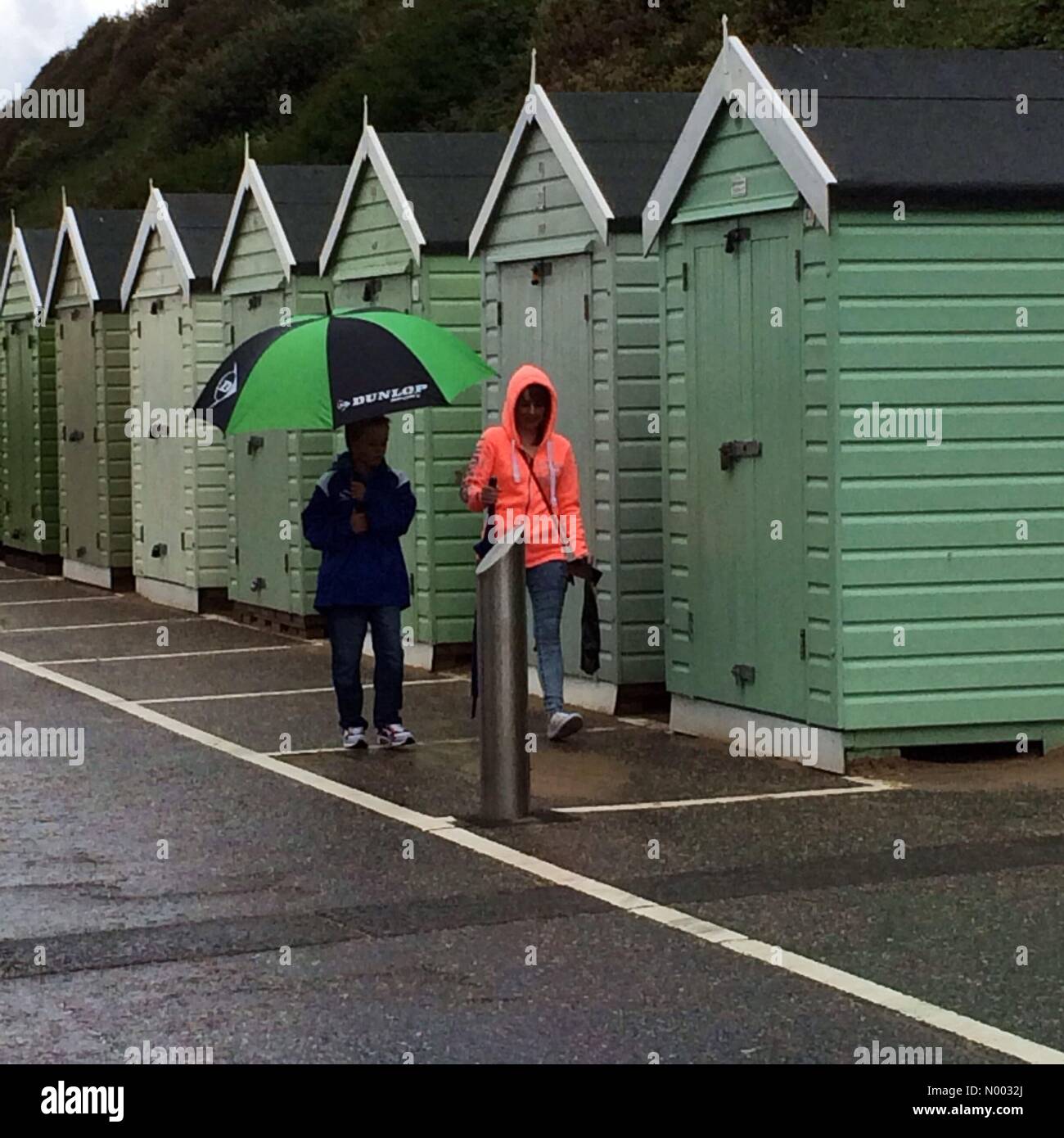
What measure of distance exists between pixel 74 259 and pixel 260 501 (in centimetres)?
571

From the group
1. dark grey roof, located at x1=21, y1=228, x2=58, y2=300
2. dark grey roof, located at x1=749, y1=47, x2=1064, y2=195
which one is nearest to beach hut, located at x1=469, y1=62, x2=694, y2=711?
dark grey roof, located at x1=749, y1=47, x2=1064, y2=195

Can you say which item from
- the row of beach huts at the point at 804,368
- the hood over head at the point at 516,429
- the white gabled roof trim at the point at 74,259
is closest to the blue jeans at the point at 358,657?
the hood over head at the point at 516,429

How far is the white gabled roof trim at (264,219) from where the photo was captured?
18.2 meters

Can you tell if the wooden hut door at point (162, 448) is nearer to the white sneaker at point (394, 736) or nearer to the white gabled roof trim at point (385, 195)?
the white gabled roof trim at point (385, 195)

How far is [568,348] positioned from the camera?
1402 cm

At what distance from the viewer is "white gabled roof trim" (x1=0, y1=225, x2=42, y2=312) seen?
1003 inches

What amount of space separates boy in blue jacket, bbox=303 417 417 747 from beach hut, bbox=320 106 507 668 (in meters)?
3.71

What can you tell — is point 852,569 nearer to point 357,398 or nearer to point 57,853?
point 357,398

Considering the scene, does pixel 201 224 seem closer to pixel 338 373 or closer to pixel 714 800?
pixel 338 373

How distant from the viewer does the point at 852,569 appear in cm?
1112

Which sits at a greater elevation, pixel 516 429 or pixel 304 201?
pixel 304 201

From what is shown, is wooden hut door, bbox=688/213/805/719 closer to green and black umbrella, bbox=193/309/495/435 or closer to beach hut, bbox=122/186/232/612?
green and black umbrella, bbox=193/309/495/435

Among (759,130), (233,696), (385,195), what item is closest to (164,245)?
(385,195)
